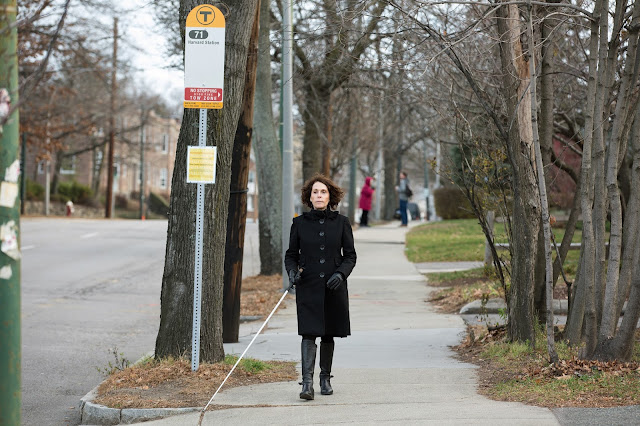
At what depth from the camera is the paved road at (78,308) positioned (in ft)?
30.4

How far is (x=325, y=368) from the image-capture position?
775cm

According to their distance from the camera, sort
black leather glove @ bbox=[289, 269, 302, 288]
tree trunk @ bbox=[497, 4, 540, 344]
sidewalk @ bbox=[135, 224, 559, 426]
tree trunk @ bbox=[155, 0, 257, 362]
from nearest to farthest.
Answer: sidewalk @ bbox=[135, 224, 559, 426] < black leather glove @ bbox=[289, 269, 302, 288] < tree trunk @ bbox=[155, 0, 257, 362] < tree trunk @ bbox=[497, 4, 540, 344]

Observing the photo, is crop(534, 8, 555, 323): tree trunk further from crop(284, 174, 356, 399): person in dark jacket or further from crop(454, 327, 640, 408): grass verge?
crop(284, 174, 356, 399): person in dark jacket

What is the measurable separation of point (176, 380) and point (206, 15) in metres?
3.07

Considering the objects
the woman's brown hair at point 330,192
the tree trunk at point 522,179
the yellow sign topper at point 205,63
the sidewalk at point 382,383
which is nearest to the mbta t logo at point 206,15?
the yellow sign topper at point 205,63

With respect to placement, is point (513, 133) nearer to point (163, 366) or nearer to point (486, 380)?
point (486, 380)

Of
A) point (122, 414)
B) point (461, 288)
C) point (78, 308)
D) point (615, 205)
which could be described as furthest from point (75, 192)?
point (615, 205)

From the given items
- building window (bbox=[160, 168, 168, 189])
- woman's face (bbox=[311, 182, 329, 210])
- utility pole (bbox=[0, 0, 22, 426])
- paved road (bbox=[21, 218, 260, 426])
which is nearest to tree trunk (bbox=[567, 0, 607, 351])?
woman's face (bbox=[311, 182, 329, 210])

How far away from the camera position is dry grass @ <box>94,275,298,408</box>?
24.3 feet

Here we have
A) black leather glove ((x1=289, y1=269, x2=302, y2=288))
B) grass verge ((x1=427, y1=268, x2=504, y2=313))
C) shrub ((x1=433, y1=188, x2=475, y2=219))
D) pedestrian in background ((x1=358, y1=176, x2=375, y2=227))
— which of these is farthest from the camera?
shrub ((x1=433, y1=188, x2=475, y2=219))

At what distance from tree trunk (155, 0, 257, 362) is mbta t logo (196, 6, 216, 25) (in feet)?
1.27

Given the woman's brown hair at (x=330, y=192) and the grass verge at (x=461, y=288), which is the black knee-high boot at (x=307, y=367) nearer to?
the woman's brown hair at (x=330, y=192)

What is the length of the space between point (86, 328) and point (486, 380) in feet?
22.9

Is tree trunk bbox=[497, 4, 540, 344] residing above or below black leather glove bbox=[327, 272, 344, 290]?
above
